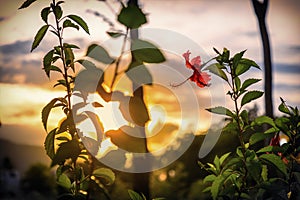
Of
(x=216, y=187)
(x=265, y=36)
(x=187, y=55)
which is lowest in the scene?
(x=216, y=187)

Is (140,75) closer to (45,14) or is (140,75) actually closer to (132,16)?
(132,16)

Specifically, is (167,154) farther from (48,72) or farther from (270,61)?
(48,72)

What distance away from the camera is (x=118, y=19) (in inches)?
23.0

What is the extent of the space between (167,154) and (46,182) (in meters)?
5.54

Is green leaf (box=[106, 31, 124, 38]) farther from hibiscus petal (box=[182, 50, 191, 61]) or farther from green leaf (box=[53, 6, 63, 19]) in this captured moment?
hibiscus petal (box=[182, 50, 191, 61])

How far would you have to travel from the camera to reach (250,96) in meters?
0.95

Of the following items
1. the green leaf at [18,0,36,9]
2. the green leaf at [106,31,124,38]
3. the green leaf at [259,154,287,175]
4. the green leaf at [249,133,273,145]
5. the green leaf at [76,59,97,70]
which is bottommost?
the green leaf at [259,154,287,175]

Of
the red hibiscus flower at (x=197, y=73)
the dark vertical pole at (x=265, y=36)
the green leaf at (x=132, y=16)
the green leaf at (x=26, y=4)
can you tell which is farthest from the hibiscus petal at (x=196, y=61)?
the dark vertical pole at (x=265, y=36)

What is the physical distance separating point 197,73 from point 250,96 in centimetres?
Answer: 15

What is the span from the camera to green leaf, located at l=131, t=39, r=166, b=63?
615mm

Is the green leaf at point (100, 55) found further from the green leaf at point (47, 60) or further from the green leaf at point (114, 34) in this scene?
the green leaf at point (47, 60)

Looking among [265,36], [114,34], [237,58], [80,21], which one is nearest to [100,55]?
[114,34]

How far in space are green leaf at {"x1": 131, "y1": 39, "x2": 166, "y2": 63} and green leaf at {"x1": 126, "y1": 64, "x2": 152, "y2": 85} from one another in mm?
18

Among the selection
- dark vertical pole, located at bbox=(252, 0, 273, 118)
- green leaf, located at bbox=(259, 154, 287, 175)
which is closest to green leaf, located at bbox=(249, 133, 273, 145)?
green leaf, located at bbox=(259, 154, 287, 175)
